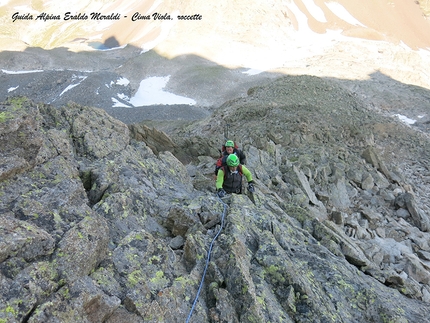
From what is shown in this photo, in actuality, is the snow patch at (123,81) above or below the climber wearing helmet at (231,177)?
below

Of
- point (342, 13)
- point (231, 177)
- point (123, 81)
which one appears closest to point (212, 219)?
point (231, 177)

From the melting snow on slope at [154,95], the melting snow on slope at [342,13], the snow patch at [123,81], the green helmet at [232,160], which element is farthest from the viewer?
the melting snow on slope at [342,13]

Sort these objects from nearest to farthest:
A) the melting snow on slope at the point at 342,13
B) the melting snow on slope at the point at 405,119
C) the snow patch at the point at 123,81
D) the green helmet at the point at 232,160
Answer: the green helmet at the point at 232,160 → the melting snow on slope at the point at 405,119 → the snow patch at the point at 123,81 → the melting snow on slope at the point at 342,13

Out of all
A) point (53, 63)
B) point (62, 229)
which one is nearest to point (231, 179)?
point (62, 229)

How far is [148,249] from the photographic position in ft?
21.1

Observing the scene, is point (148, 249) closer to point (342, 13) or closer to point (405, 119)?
point (405, 119)

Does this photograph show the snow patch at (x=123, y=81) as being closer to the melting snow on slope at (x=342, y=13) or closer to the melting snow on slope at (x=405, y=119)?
the melting snow on slope at (x=405, y=119)

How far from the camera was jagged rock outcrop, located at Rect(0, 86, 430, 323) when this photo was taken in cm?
509

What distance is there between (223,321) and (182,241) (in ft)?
7.42

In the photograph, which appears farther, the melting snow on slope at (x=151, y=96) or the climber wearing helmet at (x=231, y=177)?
the melting snow on slope at (x=151, y=96)

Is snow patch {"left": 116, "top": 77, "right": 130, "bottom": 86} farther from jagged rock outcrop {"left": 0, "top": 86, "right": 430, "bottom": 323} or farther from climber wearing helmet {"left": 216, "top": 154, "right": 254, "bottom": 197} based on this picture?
climber wearing helmet {"left": 216, "top": 154, "right": 254, "bottom": 197}

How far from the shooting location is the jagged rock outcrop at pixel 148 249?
16.7ft

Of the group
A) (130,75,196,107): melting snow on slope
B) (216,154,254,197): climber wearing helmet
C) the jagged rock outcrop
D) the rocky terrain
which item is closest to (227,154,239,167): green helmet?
(216,154,254,197): climber wearing helmet

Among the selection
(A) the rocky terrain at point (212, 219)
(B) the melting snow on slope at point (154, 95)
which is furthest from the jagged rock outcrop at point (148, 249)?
(B) the melting snow on slope at point (154, 95)
